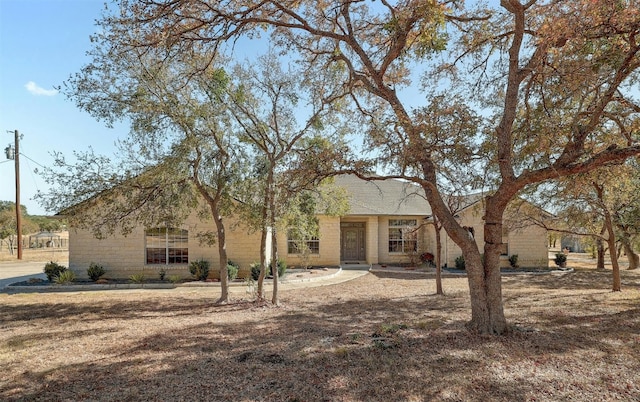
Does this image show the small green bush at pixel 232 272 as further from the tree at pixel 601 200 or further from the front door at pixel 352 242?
the tree at pixel 601 200

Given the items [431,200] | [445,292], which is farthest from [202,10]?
[445,292]

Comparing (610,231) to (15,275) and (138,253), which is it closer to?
(138,253)

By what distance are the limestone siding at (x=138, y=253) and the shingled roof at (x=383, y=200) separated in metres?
6.38

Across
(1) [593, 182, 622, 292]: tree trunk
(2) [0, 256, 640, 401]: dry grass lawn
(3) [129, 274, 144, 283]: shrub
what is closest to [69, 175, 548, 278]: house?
(3) [129, 274, 144, 283]: shrub

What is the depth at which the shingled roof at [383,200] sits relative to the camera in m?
21.8

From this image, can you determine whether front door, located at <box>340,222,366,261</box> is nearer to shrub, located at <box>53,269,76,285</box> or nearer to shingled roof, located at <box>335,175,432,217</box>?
shingled roof, located at <box>335,175,432,217</box>

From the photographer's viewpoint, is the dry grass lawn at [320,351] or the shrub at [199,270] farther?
the shrub at [199,270]

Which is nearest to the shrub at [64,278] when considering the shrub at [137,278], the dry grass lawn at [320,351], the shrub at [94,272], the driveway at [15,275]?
the shrub at [94,272]

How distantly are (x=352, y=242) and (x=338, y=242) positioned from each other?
2.45m

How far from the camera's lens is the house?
16719 mm

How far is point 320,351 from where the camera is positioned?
650 cm

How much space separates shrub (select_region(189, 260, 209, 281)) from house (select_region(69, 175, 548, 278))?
50 cm

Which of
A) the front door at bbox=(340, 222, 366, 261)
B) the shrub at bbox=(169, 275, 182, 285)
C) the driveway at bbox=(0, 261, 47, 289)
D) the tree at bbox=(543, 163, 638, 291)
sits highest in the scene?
the tree at bbox=(543, 163, 638, 291)

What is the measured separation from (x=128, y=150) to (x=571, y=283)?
16957 mm
